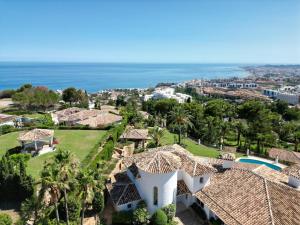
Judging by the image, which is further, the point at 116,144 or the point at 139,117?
the point at 139,117

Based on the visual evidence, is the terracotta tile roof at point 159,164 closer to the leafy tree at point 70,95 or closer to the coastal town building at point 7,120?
the coastal town building at point 7,120

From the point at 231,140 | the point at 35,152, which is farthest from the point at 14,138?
the point at 231,140

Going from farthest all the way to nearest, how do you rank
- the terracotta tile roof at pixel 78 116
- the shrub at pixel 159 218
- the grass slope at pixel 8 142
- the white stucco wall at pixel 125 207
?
1. the terracotta tile roof at pixel 78 116
2. the grass slope at pixel 8 142
3. the white stucco wall at pixel 125 207
4. the shrub at pixel 159 218

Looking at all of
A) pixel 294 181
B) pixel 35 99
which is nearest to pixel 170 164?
pixel 294 181

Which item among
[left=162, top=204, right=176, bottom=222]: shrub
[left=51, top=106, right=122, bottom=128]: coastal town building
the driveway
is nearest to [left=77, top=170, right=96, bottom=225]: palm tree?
[left=162, top=204, right=176, bottom=222]: shrub

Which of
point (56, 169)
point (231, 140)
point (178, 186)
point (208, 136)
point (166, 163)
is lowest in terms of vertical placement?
point (231, 140)

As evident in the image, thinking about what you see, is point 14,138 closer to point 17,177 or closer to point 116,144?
point 116,144

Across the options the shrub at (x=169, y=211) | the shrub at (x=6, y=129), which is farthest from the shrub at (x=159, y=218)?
the shrub at (x=6, y=129)

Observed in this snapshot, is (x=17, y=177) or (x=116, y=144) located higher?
(x=17, y=177)
